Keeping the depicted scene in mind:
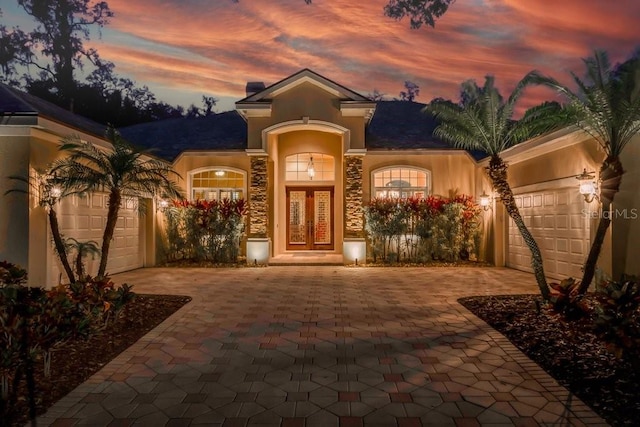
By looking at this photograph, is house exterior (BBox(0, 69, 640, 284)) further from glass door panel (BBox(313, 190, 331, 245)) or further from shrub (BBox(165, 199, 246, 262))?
shrub (BBox(165, 199, 246, 262))

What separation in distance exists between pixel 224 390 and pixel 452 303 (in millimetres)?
5225

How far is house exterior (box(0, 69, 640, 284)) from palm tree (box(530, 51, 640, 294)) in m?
0.96

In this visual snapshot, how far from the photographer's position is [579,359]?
491 cm

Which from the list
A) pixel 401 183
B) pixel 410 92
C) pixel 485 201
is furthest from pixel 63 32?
pixel 485 201

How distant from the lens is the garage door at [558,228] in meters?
9.88

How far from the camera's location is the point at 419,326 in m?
6.56

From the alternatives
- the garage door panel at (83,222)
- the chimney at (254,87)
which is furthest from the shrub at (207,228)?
the chimney at (254,87)

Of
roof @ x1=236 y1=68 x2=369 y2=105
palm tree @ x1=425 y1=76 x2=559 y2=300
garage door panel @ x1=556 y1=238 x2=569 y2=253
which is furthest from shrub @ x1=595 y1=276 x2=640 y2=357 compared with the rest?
roof @ x1=236 y1=68 x2=369 y2=105

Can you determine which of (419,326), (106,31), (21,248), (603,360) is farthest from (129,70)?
(603,360)

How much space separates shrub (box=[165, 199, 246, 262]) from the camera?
14.2m

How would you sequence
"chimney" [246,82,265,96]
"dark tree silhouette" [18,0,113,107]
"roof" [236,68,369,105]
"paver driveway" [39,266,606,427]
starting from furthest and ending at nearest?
"dark tree silhouette" [18,0,113,107] < "chimney" [246,82,265,96] < "roof" [236,68,369,105] < "paver driveway" [39,266,606,427]

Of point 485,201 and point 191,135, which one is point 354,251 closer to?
point 485,201

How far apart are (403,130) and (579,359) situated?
1352cm

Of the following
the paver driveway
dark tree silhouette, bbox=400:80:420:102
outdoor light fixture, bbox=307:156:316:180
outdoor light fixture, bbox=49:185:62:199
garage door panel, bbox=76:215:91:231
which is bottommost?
the paver driveway
